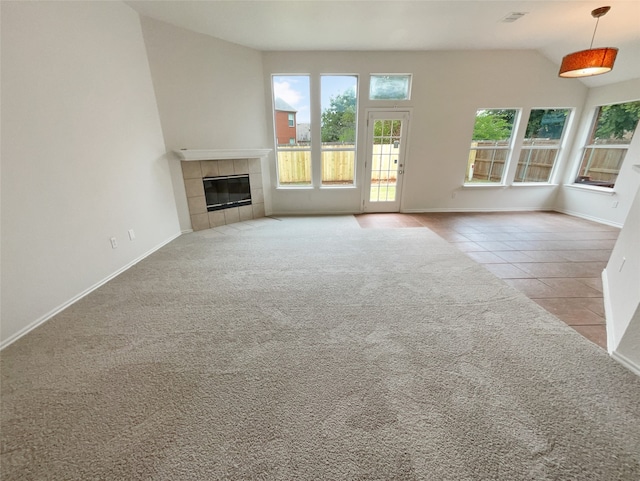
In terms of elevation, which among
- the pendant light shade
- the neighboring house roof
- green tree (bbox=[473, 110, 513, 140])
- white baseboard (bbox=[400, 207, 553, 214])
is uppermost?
the pendant light shade

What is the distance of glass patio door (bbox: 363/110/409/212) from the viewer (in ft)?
16.5

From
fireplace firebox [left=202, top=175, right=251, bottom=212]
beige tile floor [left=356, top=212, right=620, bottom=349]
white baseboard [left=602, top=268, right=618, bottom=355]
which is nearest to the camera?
white baseboard [left=602, top=268, right=618, bottom=355]

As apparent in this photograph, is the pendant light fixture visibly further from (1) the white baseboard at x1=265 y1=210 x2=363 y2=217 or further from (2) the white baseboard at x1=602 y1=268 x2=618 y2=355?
(1) the white baseboard at x1=265 y1=210 x2=363 y2=217

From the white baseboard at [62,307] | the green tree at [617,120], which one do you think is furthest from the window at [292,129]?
the green tree at [617,120]

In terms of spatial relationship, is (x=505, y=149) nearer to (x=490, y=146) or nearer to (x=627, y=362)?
(x=490, y=146)

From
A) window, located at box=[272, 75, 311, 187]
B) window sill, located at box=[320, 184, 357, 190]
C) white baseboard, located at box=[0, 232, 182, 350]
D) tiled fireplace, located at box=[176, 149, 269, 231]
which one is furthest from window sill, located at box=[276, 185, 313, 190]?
white baseboard, located at box=[0, 232, 182, 350]

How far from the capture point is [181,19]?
349cm

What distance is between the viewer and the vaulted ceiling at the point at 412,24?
10.3ft

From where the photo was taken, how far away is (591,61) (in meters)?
2.86

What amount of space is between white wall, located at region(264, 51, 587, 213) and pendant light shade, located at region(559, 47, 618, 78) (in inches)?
76.3

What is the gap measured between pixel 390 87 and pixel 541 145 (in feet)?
10.9

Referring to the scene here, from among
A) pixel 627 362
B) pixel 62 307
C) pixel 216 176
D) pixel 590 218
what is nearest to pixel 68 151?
pixel 62 307

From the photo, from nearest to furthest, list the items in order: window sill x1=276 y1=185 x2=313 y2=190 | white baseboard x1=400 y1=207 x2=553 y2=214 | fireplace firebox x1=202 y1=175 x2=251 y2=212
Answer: fireplace firebox x1=202 y1=175 x2=251 y2=212, window sill x1=276 y1=185 x2=313 y2=190, white baseboard x1=400 y1=207 x2=553 y2=214

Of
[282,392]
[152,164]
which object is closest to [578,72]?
[282,392]
